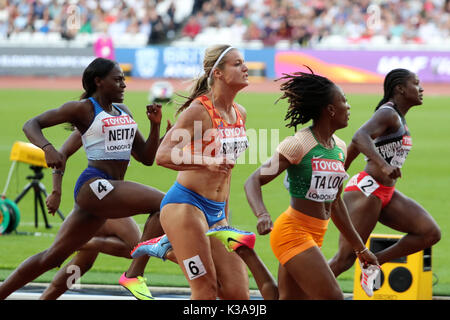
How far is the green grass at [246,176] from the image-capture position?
9.73m

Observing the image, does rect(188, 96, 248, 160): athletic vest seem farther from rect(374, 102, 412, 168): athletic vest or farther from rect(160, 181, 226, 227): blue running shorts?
rect(374, 102, 412, 168): athletic vest

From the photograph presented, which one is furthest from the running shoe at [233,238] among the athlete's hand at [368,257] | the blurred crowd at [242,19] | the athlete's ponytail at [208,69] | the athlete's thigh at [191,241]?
the blurred crowd at [242,19]

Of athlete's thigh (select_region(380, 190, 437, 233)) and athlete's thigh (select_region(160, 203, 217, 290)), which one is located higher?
athlete's thigh (select_region(160, 203, 217, 290))

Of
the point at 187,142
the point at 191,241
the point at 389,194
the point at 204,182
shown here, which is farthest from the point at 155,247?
the point at 389,194

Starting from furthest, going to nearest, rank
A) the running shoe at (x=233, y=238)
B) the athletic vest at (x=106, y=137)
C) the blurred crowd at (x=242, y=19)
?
the blurred crowd at (x=242, y=19) < the athletic vest at (x=106, y=137) < the running shoe at (x=233, y=238)

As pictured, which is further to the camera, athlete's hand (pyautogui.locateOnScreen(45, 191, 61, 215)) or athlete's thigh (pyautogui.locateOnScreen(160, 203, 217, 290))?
athlete's hand (pyautogui.locateOnScreen(45, 191, 61, 215))

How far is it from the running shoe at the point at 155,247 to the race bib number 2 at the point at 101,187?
62 centimetres

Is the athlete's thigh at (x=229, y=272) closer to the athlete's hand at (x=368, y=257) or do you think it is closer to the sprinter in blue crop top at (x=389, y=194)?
the athlete's hand at (x=368, y=257)

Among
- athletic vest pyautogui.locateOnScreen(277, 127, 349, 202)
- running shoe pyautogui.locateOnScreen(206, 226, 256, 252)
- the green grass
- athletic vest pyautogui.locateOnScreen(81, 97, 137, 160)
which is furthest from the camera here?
the green grass

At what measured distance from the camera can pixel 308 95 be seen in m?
6.43

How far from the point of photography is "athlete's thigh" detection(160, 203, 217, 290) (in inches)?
235

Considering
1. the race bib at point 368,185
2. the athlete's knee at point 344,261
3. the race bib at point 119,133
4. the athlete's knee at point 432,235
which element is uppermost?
the race bib at point 119,133

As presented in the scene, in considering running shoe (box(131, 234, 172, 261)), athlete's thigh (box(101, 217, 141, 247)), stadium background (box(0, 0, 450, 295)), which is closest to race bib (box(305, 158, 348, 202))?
running shoe (box(131, 234, 172, 261))

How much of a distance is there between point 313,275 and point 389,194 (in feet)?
7.19
